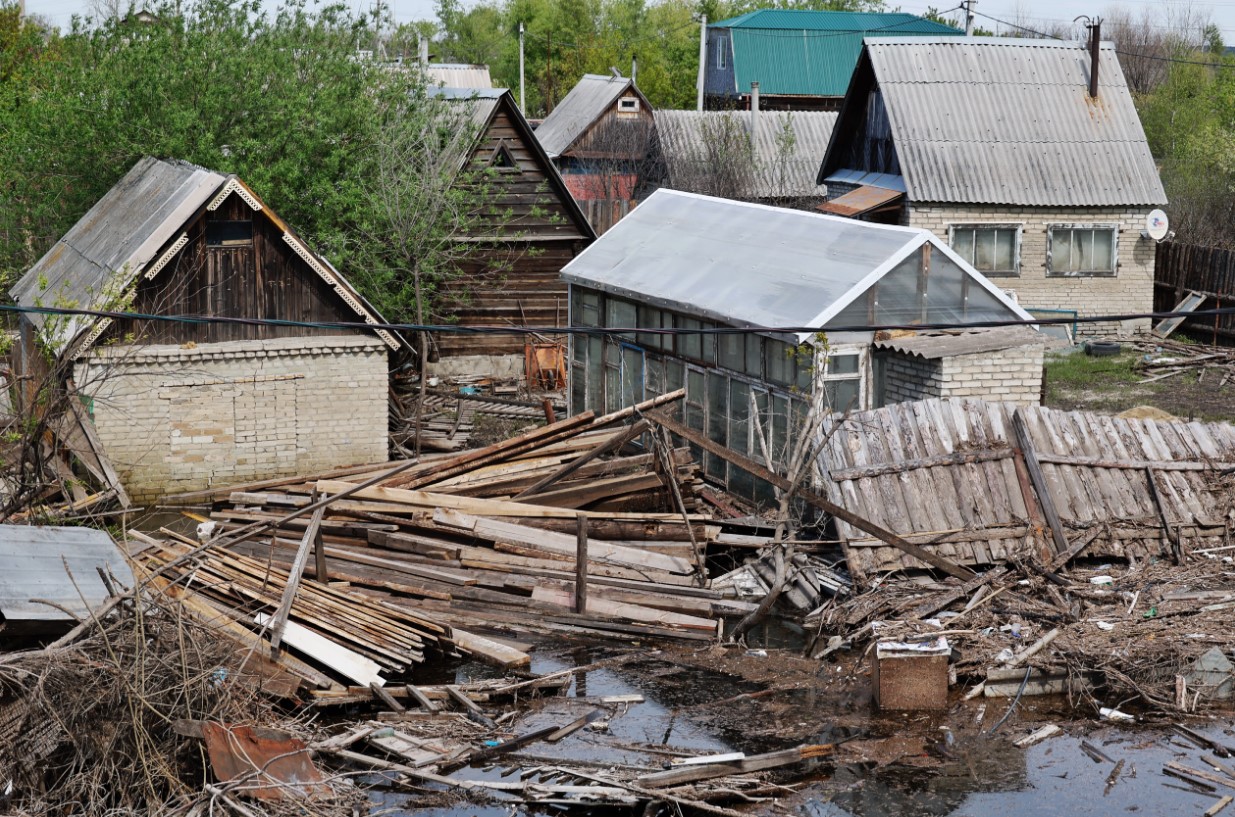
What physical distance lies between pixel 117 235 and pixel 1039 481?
47.9 feet

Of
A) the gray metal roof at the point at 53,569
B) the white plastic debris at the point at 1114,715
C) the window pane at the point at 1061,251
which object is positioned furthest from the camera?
the window pane at the point at 1061,251

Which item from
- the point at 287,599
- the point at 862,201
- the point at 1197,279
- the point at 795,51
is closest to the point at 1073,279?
the point at 1197,279

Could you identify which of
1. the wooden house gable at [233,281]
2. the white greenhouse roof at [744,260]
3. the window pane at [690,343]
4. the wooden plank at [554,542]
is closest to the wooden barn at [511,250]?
the white greenhouse roof at [744,260]

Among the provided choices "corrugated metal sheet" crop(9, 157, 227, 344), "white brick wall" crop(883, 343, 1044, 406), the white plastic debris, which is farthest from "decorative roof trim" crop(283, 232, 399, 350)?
the white plastic debris

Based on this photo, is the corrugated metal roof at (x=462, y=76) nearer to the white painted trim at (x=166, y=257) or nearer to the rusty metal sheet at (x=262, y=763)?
the white painted trim at (x=166, y=257)

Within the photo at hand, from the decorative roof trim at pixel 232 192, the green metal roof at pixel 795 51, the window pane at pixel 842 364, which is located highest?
the green metal roof at pixel 795 51

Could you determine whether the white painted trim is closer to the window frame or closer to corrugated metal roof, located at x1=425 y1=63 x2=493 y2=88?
the window frame

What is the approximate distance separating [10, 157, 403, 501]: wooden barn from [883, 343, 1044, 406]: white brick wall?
27.1ft

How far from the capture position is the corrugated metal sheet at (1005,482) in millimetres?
14789

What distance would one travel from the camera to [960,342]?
17.2 metres

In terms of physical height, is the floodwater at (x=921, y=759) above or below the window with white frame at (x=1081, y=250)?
below

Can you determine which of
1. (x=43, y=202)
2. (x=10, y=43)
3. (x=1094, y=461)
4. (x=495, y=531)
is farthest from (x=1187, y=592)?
(x=10, y=43)

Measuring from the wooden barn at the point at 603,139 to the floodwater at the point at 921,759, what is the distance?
99.3ft

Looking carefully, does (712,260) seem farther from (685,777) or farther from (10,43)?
(10,43)
